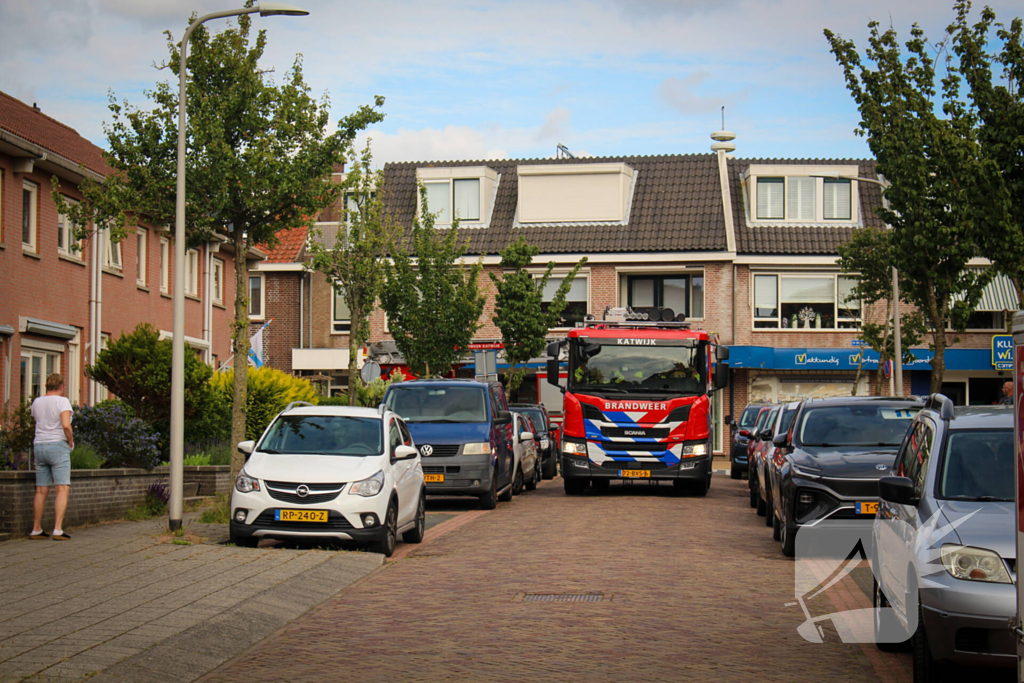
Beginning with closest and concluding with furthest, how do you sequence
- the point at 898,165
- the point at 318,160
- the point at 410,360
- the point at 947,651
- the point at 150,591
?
the point at 947,651 → the point at 150,591 → the point at 318,160 → the point at 898,165 → the point at 410,360

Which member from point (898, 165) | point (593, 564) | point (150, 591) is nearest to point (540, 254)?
point (898, 165)

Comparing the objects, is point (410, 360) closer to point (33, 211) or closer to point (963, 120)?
point (33, 211)

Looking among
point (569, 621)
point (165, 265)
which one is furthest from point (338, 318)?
point (569, 621)

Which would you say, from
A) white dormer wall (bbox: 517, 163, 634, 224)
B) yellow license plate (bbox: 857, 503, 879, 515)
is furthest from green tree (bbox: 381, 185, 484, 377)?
yellow license plate (bbox: 857, 503, 879, 515)

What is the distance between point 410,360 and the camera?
36.6 meters

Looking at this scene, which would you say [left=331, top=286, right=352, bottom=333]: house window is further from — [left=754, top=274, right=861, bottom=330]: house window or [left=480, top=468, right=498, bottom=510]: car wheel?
[left=480, top=468, right=498, bottom=510]: car wheel

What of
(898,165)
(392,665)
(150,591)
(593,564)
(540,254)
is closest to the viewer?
(392,665)

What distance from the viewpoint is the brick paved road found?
7.80m

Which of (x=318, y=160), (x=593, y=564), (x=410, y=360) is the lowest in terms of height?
(x=593, y=564)

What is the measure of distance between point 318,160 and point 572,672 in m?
11.0

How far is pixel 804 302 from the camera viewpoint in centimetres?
4312

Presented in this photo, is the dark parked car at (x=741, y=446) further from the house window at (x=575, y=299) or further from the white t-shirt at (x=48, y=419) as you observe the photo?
the white t-shirt at (x=48, y=419)

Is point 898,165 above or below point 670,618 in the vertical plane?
above

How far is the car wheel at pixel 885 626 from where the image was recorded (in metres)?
8.24
